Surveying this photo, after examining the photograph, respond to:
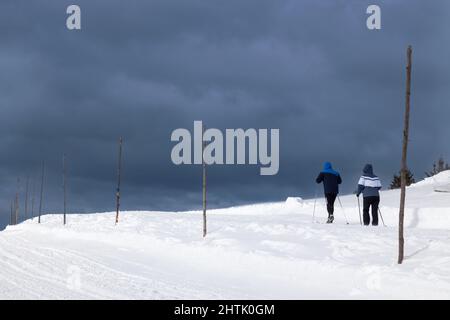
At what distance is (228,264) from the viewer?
1393cm

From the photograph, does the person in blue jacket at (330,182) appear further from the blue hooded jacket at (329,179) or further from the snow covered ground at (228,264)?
the snow covered ground at (228,264)

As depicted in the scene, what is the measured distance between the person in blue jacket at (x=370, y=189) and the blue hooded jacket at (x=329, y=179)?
3.68ft

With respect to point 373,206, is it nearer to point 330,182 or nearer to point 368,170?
point 368,170

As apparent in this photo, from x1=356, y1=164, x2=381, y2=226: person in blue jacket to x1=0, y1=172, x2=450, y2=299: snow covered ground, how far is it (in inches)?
122

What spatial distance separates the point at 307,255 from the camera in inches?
538

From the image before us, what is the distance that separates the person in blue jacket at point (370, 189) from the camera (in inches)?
811

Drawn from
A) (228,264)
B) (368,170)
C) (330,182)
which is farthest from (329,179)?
(228,264)

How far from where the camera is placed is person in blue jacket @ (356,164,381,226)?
20594 mm

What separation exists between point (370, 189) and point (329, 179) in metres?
1.74

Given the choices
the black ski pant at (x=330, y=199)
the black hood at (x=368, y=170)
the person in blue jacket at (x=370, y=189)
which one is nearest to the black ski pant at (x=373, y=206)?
the person in blue jacket at (x=370, y=189)
